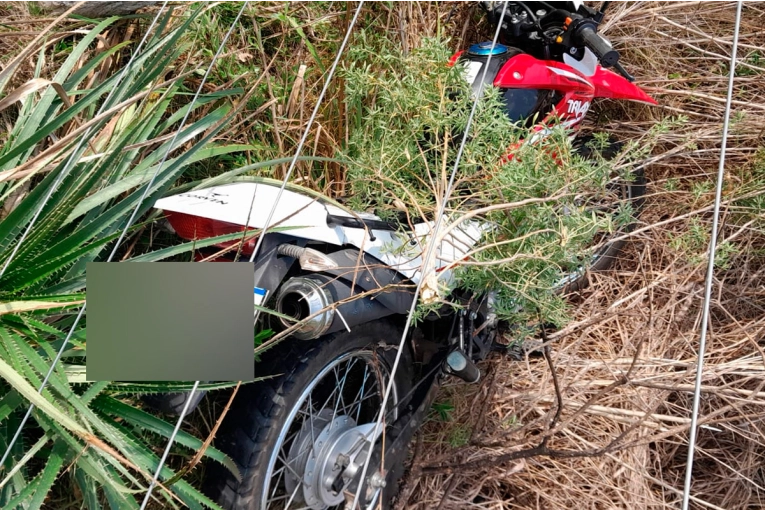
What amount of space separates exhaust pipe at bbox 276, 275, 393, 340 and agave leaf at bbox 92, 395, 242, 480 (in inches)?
12.1

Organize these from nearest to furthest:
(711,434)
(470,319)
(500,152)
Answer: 1. (500,152)
2. (470,319)
3. (711,434)

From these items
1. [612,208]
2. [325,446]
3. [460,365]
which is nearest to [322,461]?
[325,446]

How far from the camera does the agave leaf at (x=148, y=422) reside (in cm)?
140

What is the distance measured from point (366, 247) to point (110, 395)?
671 millimetres

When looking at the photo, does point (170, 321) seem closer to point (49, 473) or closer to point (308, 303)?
point (308, 303)

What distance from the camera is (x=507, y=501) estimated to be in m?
2.19

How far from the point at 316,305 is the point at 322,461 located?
592 millimetres

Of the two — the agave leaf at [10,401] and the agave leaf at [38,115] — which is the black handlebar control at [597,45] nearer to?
the agave leaf at [38,115]

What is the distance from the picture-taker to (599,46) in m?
1.89

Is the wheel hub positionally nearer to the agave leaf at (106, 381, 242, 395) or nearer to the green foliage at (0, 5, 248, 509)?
the green foliage at (0, 5, 248, 509)

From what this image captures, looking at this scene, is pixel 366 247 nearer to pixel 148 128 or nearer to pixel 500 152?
pixel 500 152

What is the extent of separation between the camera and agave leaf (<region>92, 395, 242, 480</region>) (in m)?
1.40

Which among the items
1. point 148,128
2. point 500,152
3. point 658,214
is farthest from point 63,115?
point 658,214

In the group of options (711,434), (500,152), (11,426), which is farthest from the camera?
(711,434)
